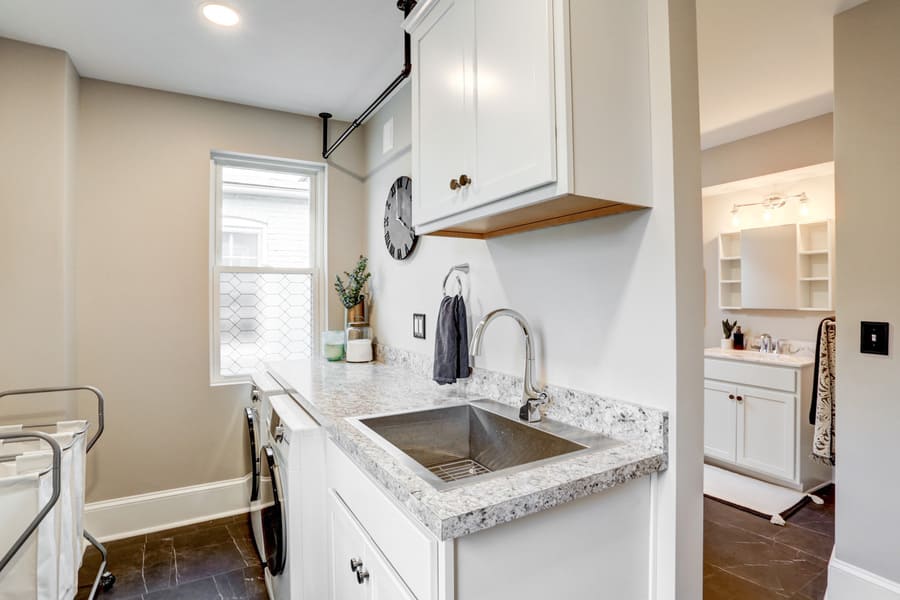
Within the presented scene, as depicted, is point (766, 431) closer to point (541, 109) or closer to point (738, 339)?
point (738, 339)

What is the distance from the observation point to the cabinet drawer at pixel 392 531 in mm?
854

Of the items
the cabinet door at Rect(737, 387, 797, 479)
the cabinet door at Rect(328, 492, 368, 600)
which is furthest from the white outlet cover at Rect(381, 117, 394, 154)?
the cabinet door at Rect(737, 387, 797, 479)

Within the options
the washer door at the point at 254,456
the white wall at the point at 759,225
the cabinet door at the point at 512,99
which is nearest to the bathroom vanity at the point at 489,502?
the cabinet door at the point at 512,99

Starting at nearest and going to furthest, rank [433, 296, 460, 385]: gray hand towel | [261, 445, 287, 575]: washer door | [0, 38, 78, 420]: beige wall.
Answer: [261, 445, 287, 575]: washer door, [433, 296, 460, 385]: gray hand towel, [0, 38, 78, 420]: beige wall

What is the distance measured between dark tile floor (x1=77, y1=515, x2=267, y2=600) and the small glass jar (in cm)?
109

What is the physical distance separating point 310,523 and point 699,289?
1.40 metres

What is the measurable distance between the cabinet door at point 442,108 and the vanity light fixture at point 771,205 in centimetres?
344

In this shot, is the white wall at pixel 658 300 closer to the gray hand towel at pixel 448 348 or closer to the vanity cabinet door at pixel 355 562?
the gray hand towel at pixel 448 348

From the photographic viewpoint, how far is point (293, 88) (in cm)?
264

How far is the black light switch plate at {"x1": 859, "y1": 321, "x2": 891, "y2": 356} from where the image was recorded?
179 centimetres

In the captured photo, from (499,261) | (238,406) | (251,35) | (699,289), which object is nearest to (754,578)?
(699,289)

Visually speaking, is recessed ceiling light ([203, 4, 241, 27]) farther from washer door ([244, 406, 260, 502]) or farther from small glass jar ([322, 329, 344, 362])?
washer door ([244, 406, 260, 502])

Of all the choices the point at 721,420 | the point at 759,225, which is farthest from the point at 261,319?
the point at 759,225

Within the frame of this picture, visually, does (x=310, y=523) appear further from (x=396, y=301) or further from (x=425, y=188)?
(x=396, y=301)
